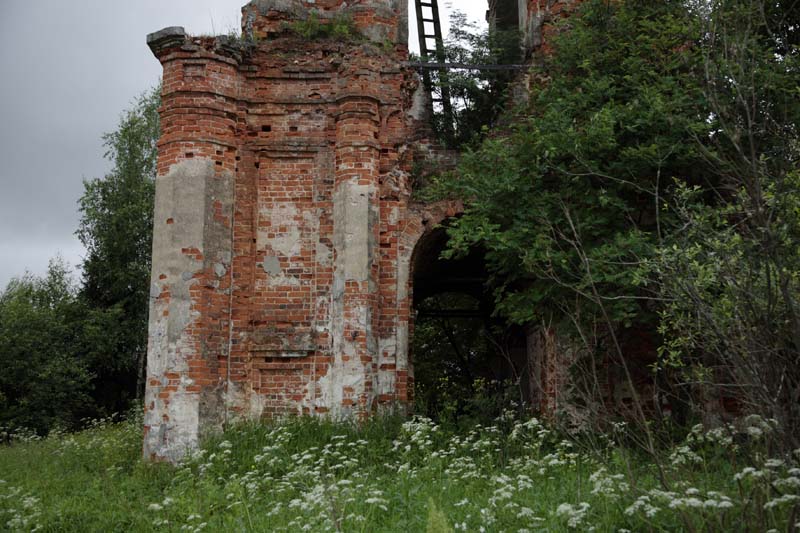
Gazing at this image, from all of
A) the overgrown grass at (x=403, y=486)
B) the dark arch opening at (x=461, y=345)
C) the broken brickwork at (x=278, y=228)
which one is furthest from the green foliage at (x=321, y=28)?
the overgrown grass at (x=403, y=486)

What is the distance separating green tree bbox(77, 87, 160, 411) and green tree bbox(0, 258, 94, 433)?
0.69 meters

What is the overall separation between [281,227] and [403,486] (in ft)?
14.8

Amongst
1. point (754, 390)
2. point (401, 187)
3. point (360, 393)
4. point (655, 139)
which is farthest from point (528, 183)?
point (754, 390)

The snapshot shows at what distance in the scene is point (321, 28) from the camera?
10.7 metres

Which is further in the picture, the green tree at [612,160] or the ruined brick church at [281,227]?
the ruined brick church at [281,227]

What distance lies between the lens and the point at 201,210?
9656 millimetres

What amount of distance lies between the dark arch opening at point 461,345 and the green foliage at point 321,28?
9.69ft

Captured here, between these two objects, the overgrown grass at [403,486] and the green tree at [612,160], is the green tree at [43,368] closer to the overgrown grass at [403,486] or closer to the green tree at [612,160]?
the overgrown grass at [403,486]

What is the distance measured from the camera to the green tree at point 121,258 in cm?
2344

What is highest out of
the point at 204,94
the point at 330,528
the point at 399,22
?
the point at 399,22

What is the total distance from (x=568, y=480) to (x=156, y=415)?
16.5 ft

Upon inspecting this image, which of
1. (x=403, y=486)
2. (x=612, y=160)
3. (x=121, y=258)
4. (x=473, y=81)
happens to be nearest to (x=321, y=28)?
(x=473, y=81)

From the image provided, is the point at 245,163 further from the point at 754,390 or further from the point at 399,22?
the point at 754,390

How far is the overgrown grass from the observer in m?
4.74
